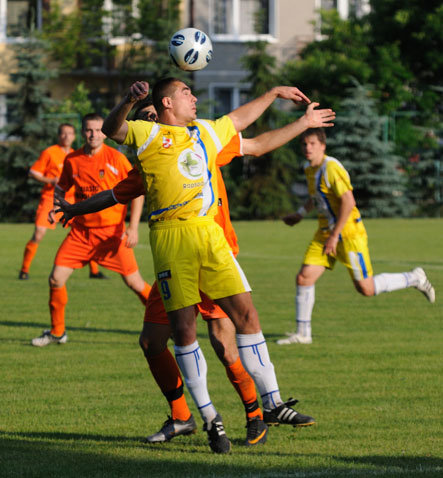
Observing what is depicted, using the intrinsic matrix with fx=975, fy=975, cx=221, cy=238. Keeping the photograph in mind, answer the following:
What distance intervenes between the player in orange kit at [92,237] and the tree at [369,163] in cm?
2251

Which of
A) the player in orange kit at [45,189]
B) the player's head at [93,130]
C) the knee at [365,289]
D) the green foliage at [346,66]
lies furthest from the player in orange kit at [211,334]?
the green foliage at [346,66]

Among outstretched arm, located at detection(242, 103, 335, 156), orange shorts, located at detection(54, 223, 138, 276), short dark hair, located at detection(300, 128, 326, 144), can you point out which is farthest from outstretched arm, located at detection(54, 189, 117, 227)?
short dark hair, located at detection(300, 128, 326, 144)

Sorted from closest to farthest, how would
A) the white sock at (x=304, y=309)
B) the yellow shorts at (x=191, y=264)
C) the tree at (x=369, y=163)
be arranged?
the yellow shorts at (x=191, y=264) < the white sock at (x=304, y=309) < the tree at (x=369, y=163)

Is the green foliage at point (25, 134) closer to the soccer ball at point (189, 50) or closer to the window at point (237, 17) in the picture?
the window at point (237, 17)

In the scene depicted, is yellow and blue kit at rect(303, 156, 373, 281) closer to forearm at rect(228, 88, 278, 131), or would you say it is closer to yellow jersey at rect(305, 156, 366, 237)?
yellow jersey at rect(305, 156, 366, 237)

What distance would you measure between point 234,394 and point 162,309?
1.68 m

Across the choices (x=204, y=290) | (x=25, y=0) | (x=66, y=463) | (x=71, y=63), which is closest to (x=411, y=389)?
(x=204, y=290)

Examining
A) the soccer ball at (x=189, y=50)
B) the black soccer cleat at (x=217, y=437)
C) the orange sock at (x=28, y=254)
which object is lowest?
the orange sock at (x=28, y=254)

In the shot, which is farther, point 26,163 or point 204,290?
point 26,163

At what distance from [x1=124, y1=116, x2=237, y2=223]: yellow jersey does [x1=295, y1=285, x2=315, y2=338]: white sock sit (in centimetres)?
445

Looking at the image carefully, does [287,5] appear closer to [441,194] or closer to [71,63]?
[71,63]

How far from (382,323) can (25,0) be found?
32605mm

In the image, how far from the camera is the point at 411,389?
7.51 meters

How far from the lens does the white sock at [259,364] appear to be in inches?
228
